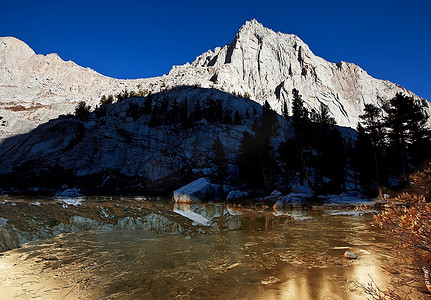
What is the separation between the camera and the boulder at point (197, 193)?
3319 cm

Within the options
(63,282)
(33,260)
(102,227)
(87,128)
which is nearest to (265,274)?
(63,282)

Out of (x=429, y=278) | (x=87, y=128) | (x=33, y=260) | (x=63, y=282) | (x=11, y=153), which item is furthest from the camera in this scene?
(x=11, y=153)

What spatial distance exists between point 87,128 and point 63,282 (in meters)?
70.1

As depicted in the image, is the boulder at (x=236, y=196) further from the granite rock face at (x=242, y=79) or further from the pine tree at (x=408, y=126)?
the granite rock face at (x=242, y=79)

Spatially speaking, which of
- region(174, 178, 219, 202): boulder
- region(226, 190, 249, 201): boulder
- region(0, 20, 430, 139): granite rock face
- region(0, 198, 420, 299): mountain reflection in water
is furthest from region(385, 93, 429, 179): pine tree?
region(0, 20, 430, 139): granite rock face

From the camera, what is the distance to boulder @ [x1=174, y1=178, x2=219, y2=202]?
1307 inches

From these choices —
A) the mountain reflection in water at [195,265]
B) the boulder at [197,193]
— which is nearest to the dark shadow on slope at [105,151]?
the boulder at [197,193]

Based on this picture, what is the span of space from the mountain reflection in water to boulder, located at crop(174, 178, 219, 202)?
75.7 ft

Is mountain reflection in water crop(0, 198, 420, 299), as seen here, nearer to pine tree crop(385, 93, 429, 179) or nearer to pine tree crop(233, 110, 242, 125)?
pine tree crop(385, 93, 429, 179)

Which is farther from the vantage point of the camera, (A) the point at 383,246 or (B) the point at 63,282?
(A) the point at 383,246

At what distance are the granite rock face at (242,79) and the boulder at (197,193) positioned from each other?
8103 centimetres

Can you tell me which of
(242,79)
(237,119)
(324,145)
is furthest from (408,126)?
(242,79)

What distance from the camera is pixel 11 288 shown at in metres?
4.69

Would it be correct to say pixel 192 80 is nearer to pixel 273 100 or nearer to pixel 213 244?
pixel 273 100
